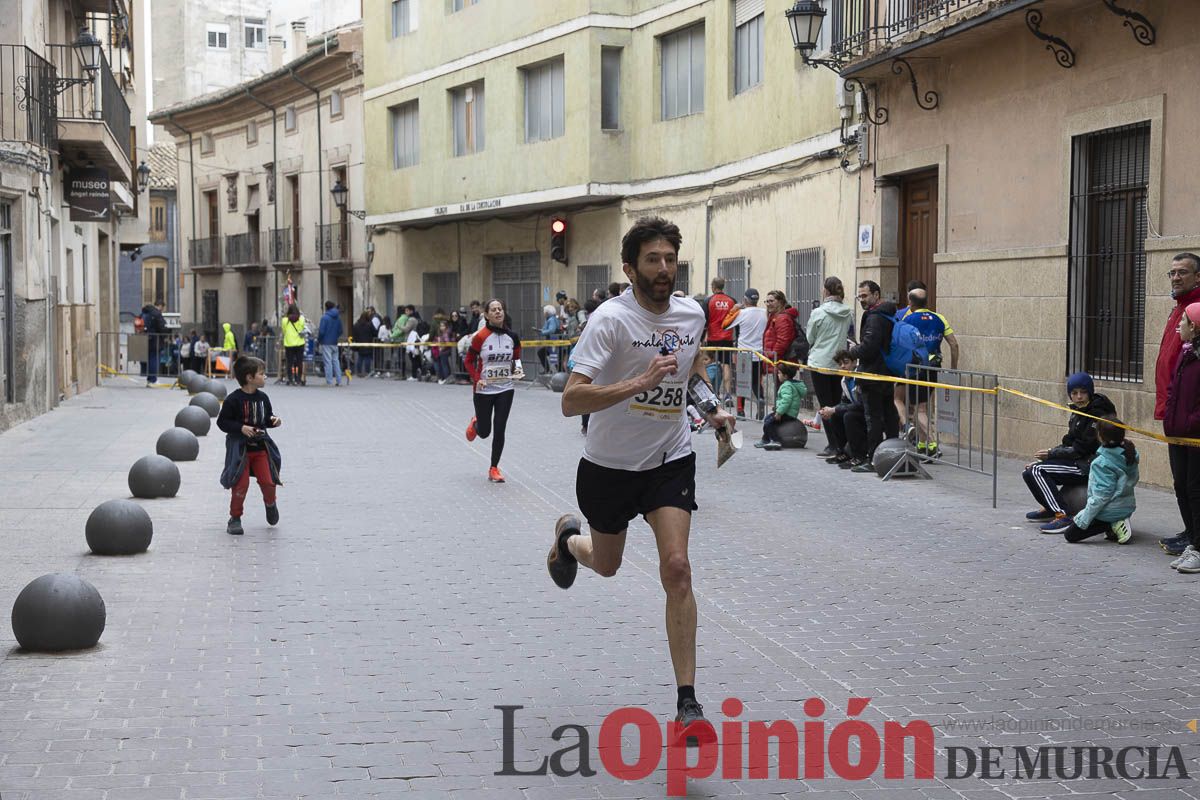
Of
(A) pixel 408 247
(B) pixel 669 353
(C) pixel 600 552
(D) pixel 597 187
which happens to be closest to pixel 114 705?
(C) pixel 600 552

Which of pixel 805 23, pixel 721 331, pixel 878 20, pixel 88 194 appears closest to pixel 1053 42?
pixel 878 20

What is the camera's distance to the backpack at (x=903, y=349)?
45.3 ft

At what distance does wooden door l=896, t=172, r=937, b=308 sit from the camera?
55.9 feet

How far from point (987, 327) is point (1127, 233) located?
240cm

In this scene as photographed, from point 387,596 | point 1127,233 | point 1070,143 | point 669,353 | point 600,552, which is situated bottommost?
point 387,596

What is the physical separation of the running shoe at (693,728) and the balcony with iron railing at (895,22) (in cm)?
1010

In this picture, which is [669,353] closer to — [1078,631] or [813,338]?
[1078,631]

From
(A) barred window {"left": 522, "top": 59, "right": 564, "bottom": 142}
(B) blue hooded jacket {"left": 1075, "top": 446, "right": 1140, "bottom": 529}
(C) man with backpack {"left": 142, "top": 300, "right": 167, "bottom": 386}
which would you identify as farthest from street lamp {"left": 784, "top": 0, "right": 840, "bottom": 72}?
(C) man with backpack {"left": 142, "top": 300, "right": 167, "bottom": 386}

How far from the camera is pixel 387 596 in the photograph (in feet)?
26.0

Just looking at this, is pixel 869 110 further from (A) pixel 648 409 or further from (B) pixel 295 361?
(B) pixel 295 361

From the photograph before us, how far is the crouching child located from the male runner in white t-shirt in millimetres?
4529

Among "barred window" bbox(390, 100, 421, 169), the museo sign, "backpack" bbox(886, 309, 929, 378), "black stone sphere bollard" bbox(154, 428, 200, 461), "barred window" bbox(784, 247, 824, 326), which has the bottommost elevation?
"black stone sphere bollard" bbox(154, 428, 200, 461)

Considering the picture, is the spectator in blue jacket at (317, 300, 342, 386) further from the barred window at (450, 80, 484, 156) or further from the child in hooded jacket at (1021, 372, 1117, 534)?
the child in hooded jacket at (1021, 372, 1117, 534)

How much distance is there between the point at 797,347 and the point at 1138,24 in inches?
213
